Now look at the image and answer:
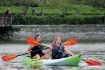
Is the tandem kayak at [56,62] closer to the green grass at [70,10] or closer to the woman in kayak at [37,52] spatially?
the woman in kayak at [37,52]

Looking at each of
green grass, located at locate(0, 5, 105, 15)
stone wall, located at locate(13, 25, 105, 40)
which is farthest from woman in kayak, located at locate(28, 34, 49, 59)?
green grass, located at locate(0, 5, 105, 15)

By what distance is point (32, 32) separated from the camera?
211 ft

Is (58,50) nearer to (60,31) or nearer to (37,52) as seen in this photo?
(37,52)

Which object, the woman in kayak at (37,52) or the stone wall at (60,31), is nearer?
the woman in kayak at (37,52)

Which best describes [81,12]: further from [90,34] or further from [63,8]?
[90,34]

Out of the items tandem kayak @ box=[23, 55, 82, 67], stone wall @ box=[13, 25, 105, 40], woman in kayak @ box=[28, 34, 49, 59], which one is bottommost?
stone wall @ box=[13, 25, 105, 40]

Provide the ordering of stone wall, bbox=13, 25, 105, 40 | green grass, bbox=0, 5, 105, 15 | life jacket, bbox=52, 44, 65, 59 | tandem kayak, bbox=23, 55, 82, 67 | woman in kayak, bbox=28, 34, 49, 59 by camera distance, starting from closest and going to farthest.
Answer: tandem kayak, bbox=23, 55, 82, 67 → life jacket, bbox=52, 44, 65, 59 → woman in kayak, bbox=28, 34, 49, 59 → stone wall, bbox=13, 25, 105, 40 → green grass, bbox=0, 5, 105, 15

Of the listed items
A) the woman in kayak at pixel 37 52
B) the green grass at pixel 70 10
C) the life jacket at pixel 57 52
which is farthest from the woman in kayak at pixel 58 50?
the green grass at pixel 70 10

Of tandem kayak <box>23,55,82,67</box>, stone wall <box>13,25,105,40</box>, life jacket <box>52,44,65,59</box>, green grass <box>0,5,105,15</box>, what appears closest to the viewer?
tandem kayak <box>23,55,82,67</box>

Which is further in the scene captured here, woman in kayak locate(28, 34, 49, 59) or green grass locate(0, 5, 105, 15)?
green grass locate(0, 5, 105, 15)

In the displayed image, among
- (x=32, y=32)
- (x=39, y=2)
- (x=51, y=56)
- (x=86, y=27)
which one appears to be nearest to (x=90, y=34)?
(x=86, y=27)

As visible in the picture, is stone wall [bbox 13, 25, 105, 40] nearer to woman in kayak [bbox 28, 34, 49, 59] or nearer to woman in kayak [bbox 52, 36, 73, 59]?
woman in kayak [bbox 28, 34, 49, 59]

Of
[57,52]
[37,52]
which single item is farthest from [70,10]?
[57,52]

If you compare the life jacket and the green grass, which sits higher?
the life jacket
